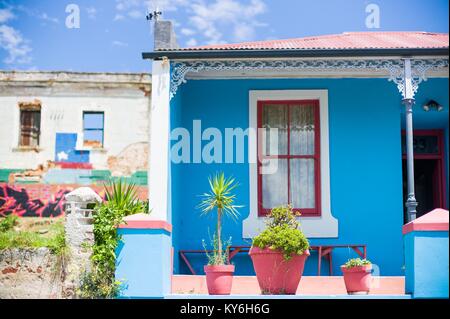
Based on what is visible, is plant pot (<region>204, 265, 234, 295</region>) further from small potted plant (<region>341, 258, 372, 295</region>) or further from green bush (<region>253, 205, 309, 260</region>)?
small potted plant (<region>341, 258, 372, 295</region>)

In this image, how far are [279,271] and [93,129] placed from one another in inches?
768

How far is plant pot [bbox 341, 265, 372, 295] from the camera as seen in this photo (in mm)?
8664

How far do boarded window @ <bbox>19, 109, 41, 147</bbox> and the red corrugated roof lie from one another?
17.0 meters

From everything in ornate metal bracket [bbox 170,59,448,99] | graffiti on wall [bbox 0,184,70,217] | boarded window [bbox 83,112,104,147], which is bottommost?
graffiti on wall [bbox 0,184,70,217]

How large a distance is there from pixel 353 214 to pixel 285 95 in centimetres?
220

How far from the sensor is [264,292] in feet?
28.0

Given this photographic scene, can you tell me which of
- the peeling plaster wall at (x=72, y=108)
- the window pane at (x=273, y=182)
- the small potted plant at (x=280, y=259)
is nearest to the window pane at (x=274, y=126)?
the window pane at (x=273, y=182)

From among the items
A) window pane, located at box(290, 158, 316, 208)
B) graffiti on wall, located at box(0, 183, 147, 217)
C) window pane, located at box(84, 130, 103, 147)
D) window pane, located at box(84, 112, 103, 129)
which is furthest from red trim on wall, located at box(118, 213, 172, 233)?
window pane, located at box(84, 112, 103, 129)

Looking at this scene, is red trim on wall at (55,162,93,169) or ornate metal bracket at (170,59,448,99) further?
red trim on wall at (55,162,93,169)

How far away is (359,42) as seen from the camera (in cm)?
1108

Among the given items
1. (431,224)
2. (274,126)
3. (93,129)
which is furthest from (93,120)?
(431,224)

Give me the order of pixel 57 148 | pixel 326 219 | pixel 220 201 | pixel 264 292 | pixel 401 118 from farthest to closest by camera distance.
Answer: pixel 57 148 < pixel 401 118 < pixel 326 219 < pixel 220 201 < pixel 264 292
